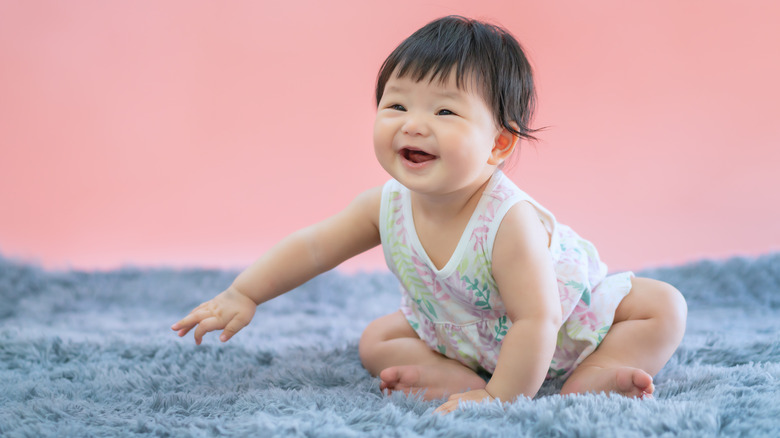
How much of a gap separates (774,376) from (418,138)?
0.57 meters

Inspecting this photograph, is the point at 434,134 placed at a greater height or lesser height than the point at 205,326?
greater

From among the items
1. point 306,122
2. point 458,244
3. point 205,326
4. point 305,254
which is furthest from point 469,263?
point 306,122

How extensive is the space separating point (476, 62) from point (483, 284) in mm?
298

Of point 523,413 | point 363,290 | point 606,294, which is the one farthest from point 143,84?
point 523,413

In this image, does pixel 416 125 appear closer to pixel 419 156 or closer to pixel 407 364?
pixel 419 156

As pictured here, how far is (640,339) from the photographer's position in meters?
1.04

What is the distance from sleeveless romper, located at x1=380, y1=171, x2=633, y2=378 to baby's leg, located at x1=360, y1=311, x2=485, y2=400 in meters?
0.03

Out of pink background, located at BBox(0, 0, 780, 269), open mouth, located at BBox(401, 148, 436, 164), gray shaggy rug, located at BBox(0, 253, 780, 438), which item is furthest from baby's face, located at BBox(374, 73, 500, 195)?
pink background, located at BBox(0, 0, 780, 269)

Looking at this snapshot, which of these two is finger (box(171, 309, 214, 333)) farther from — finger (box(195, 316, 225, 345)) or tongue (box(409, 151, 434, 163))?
tongue (box(409, 151, 434, 163))

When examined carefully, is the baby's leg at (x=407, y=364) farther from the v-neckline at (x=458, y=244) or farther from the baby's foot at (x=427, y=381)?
the v-neckline at (x=458, y=244)

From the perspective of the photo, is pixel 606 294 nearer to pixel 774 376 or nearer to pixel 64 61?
Result: pixel 774 376

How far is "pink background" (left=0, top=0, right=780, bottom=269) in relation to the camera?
6.79 ft

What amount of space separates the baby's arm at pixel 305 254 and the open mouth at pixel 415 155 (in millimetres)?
167

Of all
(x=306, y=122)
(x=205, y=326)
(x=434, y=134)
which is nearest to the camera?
(x=434, y=134)
